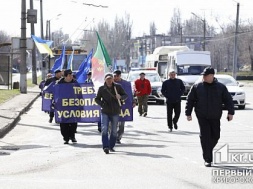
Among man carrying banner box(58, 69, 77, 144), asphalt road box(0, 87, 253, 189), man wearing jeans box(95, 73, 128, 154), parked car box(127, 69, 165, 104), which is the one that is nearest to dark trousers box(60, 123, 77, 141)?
man carrying banner box(58, 69, 77, 144)

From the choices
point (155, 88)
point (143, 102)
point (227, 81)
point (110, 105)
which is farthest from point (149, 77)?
point (110, 105)

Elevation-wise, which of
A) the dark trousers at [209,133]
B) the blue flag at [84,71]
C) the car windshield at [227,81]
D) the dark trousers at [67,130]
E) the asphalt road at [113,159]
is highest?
the blue flag at [84,71]

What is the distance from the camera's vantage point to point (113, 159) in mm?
12906

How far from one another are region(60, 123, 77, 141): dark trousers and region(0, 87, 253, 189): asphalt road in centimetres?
23

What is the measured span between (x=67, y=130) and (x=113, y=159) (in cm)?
369

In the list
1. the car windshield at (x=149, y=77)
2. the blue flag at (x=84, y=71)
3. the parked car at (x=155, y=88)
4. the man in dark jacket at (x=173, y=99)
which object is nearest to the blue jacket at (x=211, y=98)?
the man in dark jacket at (x=173, y=99)

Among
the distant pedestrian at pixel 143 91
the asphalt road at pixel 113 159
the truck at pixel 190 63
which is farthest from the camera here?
the truck at pixel 190 63

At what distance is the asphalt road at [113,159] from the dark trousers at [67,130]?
0.76 feet

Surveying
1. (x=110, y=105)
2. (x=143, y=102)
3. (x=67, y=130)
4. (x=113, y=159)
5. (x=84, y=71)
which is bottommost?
(x=113, y=159)

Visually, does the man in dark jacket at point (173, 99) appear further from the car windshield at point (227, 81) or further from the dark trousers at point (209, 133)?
the car windshield at point (227, 81)

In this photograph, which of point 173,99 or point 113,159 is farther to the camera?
point 173,99

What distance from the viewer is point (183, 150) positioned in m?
14.2

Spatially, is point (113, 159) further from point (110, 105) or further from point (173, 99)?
point (173, 99)

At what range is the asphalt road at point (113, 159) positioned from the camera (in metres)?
10.2
